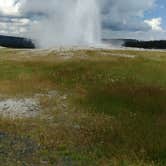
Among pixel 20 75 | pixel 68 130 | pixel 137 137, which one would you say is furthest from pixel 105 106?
pixel 20 75

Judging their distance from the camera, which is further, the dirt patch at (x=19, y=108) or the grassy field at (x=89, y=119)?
the dirt patch at (x=19, y=108)

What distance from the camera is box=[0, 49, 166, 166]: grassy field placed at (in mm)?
19119

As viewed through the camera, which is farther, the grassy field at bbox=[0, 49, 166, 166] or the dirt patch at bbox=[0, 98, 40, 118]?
the dirt patch at bbox=[0, 98, 40, 118]

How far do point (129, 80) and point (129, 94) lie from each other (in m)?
8.86

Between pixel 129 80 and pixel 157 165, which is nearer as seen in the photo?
pixel 157 165

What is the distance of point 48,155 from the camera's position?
1945 cm

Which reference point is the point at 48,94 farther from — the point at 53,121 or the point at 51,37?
the point at 51,37

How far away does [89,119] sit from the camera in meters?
27.1

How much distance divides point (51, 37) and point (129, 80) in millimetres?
109206

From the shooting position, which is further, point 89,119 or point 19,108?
point 19,108

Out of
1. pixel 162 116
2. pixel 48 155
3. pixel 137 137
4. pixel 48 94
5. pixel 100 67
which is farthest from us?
pixel 100 67

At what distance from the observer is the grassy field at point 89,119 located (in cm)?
1912

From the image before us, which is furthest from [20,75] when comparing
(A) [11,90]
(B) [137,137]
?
(B) [137,137]

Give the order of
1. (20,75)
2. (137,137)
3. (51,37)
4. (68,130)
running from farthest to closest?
(51,37) < (20,75) < (68,130) < (137,137)
